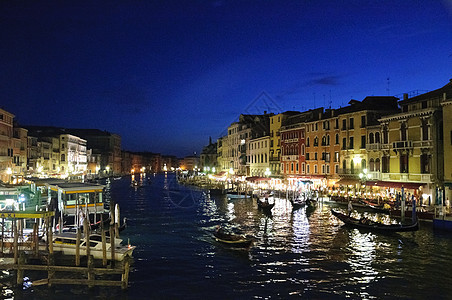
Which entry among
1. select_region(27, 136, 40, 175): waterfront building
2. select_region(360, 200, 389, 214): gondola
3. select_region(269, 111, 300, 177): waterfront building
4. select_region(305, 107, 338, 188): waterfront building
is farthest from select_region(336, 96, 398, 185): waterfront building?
select_region(27, 136, 40, 175): waterfront building

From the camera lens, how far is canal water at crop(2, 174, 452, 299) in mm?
14719

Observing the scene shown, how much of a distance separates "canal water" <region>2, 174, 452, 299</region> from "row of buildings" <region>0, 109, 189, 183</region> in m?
29.4

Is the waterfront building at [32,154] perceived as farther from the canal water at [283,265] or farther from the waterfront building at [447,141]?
the waterfront building at [447,141]

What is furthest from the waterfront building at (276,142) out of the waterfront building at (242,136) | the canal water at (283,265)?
the canal water at (283,265)

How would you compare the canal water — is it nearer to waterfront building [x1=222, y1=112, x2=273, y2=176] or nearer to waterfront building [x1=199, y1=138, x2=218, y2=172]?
waterfront building [x1=222, y1=112, x2=273, y2=176]

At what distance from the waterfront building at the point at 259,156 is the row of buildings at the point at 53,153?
33.8 m

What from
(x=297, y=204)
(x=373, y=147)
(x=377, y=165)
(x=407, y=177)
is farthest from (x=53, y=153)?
(x=407, y=177)

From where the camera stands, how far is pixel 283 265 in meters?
18.3

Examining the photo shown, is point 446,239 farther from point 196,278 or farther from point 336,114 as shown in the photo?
point 336,114

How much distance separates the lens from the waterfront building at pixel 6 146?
4712cm

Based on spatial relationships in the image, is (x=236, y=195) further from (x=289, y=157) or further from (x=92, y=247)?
(x=92, y=247)

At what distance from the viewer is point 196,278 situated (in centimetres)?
1659

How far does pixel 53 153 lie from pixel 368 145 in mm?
65781

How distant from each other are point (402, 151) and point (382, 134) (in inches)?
119
